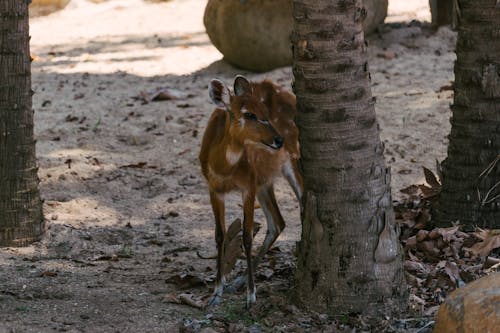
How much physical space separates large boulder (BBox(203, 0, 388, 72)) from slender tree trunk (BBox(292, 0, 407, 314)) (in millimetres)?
7041

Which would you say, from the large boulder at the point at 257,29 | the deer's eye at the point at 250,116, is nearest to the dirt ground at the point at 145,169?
the large boulder at the point at 257,29

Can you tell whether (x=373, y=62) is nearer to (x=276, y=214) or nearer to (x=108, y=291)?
(x=276, y=214)

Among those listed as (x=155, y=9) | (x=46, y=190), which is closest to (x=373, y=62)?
(x=46, y=190)

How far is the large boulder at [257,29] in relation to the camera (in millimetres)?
12102

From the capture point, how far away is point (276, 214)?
6.47 m

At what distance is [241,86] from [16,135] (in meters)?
1.91

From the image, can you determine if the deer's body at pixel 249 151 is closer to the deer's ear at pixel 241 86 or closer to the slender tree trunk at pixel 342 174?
the deer's ear at pixel 241 86

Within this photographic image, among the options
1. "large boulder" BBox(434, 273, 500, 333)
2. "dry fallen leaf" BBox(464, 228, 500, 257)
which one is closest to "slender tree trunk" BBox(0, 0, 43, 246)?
"dry fallen leaf" BBox(464, 228, 500, 257)

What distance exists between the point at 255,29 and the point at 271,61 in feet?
1.60

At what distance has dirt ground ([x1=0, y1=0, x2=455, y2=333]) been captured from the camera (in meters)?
5.48

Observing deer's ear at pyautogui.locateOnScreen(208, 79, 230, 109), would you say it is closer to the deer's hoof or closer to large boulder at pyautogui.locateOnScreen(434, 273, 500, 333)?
the deer's hoof

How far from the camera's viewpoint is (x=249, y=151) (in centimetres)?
588

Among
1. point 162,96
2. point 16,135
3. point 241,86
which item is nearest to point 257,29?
point 162,96

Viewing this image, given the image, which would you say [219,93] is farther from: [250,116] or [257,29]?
[257,29]
